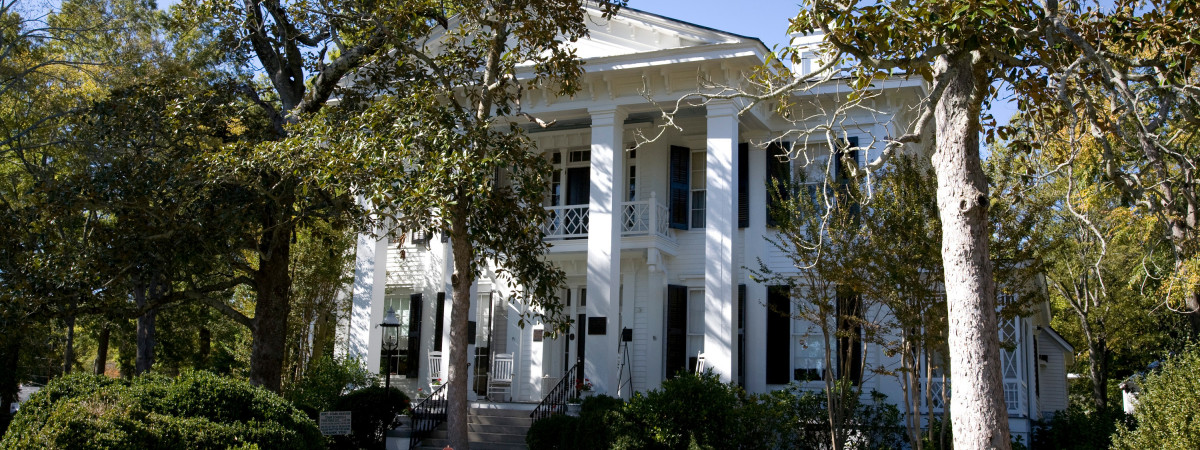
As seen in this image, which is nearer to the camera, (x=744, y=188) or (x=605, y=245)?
(x=605, y=245)

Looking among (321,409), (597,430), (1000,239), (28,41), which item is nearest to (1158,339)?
(1000,239)

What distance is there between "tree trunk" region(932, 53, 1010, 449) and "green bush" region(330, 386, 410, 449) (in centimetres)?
1133

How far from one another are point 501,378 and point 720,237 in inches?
217

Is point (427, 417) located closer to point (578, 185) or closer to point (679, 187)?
point (578, 185)

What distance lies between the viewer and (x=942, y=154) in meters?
7.44

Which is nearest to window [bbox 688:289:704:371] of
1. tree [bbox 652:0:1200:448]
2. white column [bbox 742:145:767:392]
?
white column [bbox 742:145:767:392]

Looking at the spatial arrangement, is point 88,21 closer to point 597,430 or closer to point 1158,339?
point 597,430

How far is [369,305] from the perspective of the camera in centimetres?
2000

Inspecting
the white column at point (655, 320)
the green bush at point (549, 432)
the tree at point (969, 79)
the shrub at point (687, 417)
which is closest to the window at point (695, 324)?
the white column at point (655, 320)

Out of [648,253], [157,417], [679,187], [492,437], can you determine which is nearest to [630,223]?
[648,253]

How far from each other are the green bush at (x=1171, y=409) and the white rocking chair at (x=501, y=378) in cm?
1088

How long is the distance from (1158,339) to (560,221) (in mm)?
22796

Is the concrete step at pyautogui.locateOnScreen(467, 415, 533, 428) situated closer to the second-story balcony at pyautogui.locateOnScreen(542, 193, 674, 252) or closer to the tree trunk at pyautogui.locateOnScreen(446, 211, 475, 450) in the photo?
the second-story balcony at pyautogui.locateOnScreen(542, 193, 674, 252)

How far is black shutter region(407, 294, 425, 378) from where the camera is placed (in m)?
20.3
